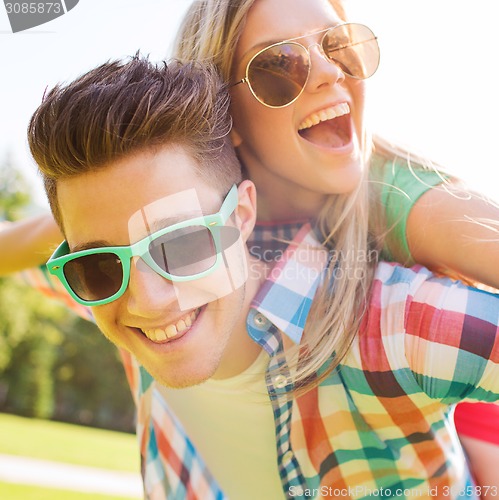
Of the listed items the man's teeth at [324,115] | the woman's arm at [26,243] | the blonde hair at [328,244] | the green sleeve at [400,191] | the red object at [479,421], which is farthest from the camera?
the woman's arm at [26,243]

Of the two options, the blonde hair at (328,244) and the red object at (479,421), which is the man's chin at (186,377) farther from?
the red object at (479,421)

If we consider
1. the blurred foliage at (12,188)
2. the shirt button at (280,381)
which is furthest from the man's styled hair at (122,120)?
the blurred foliage at (12,188)

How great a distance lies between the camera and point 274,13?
7.34ft

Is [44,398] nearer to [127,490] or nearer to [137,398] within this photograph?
[127,490]

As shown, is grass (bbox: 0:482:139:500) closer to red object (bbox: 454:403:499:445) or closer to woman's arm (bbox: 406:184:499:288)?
red object (bbox: 454:403:499:445)

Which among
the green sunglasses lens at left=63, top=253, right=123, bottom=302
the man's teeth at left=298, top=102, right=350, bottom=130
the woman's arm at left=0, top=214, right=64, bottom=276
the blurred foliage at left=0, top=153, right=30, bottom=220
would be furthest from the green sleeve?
the blurred foliage at left=0, top=153, right=30, bottom=220

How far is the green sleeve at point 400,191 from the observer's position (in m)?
2.41

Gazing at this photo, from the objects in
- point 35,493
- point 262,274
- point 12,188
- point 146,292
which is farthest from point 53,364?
point 146,292

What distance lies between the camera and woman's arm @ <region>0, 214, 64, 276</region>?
2828 millimetres

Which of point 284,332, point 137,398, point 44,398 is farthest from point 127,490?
point 44,398

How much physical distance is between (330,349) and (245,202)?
0.56m

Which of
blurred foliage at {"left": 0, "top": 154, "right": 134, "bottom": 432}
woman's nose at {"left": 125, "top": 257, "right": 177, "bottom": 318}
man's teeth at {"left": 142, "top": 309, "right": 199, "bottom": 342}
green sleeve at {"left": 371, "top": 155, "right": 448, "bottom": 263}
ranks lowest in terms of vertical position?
blurred foliage at {"left": 0, "top": 154, "right": 134, "bottom": 432}

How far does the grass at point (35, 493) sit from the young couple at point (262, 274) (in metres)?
5.04

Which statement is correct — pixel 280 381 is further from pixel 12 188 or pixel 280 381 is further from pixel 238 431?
pixel 12 188
